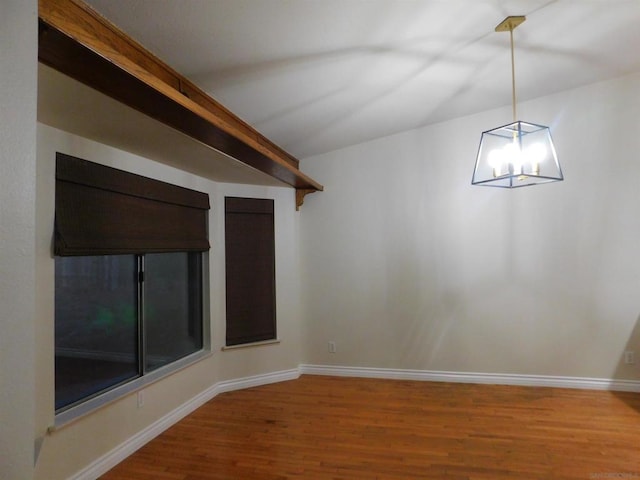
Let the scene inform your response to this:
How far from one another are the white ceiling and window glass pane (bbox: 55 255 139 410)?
1.51 meters

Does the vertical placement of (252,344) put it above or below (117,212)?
below

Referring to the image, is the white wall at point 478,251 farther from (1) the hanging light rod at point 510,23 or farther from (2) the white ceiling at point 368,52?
(1) the hanging light rod at point 510,23

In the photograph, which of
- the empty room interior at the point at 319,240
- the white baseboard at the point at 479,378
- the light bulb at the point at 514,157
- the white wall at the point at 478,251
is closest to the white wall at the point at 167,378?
the empty room interior at the point at 319,240

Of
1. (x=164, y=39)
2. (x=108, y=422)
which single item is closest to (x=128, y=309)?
(x=108, y=422)

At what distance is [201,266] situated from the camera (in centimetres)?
371

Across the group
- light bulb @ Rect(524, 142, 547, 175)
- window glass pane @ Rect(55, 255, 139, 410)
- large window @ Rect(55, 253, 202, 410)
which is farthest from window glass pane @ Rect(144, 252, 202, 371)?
light bulb @ Rect(524, 142, 547, 175)

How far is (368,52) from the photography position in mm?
2336

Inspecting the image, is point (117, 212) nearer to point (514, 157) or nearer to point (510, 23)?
point (514, 157)

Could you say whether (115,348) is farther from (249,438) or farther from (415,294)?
(415,294)

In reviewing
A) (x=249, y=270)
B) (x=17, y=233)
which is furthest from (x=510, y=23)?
(x=249, y=270)

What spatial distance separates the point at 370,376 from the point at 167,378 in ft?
7.31

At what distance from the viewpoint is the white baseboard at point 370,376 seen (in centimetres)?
297

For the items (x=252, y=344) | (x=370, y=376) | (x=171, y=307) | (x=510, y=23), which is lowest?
(x=370, y=376)

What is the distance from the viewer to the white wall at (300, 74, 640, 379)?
359cm
